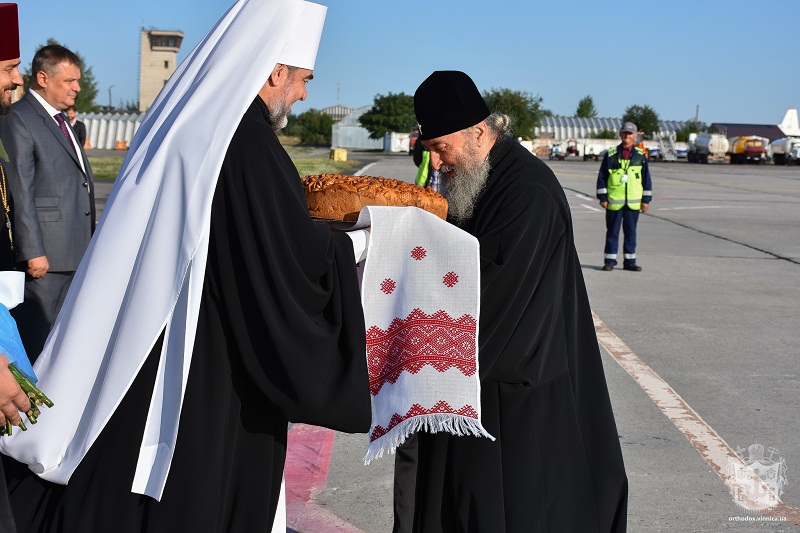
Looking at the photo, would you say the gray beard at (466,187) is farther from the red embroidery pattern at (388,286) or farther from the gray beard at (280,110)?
the gray beard at (280,110)

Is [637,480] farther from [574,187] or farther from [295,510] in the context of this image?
[574,187]

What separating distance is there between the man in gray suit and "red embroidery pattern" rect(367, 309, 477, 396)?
290 cm

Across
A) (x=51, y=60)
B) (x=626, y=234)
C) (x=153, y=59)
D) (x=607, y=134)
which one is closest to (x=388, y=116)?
(x=607, y=134)

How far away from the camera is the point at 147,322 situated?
2758mm

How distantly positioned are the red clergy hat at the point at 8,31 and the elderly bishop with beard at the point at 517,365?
137 cm

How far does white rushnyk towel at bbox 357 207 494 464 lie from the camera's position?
10.3ft

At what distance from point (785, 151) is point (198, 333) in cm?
7252

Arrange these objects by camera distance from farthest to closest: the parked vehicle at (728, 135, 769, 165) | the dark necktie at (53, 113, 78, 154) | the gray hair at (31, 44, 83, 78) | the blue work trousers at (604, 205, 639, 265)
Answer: the parked vehicle at (728, 135, 769, 165), the blue work trousers at (604, 205, 639, 265), the gray hair at (31, 44, 83, 78), the dark necktie at (53, 113, 78, 154)

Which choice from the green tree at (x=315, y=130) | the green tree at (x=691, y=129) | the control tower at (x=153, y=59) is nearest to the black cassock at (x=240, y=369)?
the green tree at (x=691, y=129)

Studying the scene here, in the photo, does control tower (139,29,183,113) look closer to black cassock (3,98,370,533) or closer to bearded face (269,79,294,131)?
bearded face (269,79,294,131)

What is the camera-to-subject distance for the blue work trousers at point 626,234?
12758mm

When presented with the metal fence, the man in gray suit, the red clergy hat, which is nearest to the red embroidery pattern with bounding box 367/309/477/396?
the red clergy hat

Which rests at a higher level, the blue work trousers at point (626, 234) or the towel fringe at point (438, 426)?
the towel fringe at point (438, 426)

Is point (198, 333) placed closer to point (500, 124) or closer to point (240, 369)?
point (240, 369)
